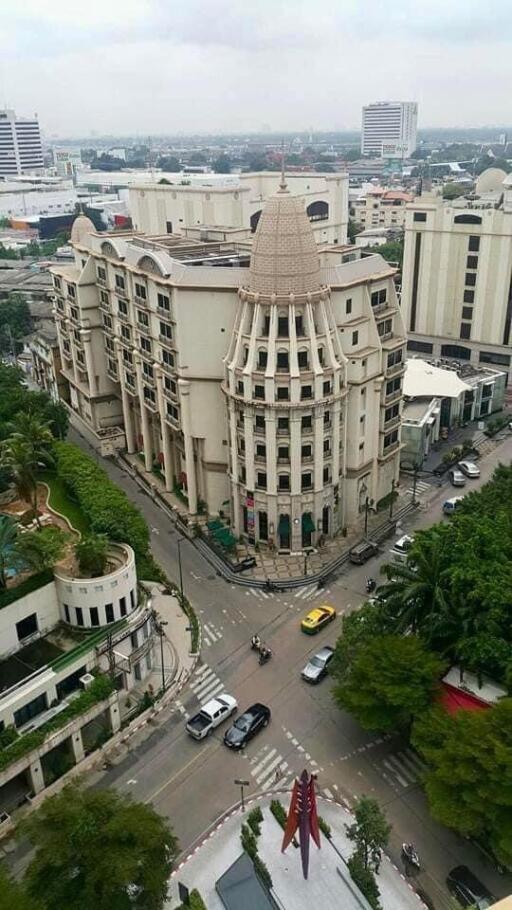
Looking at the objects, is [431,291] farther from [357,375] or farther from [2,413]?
[2,413]

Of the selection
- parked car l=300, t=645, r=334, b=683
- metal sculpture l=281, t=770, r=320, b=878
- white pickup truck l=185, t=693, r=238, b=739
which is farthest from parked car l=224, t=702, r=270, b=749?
metal sculpture l=281, t=770, r=320, b=878

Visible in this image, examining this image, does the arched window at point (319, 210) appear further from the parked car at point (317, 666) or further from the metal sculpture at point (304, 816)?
the metal sculpture at point (304, 816)

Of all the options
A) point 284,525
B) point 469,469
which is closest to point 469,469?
point 469,469

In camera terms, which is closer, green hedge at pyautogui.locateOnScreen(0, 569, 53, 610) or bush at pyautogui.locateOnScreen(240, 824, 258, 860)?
bush at pyautogui.locateOnScreen(240, 824, 258, 860)

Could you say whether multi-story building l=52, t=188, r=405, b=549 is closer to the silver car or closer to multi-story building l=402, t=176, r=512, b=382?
the silver car

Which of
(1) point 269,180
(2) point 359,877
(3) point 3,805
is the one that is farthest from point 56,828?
(1) point 269,180
